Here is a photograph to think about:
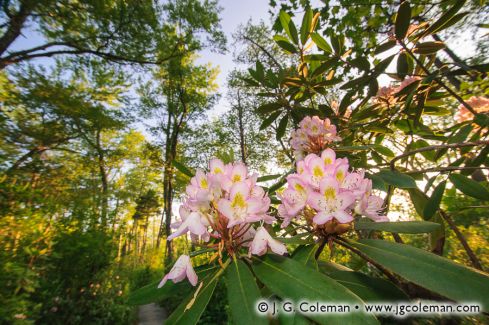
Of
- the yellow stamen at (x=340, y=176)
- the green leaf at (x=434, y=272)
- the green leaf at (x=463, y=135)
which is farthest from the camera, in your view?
the green leaf at (x=463, y=135)

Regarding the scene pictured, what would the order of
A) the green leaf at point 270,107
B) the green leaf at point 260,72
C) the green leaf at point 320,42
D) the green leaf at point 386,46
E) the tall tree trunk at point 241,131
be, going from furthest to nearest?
the tall tree trunk at point 241,131 → the green leaf at point 270,107 → the green leaf at point 260,72 → the green leaf at point 320,42 → the green leaf at point 386,46

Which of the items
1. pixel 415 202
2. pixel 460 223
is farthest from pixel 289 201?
pixel 460 223

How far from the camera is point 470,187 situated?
1117mm

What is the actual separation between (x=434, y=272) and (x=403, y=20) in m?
1.41

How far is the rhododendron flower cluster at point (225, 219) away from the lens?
27.6 inches

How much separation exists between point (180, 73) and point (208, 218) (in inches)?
540

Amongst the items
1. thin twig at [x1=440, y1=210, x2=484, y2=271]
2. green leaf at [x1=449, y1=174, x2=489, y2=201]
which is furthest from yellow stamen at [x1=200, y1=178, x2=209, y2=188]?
thin twig at [x1=440, y1=210, x2=484, y2=271]

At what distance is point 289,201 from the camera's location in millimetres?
796

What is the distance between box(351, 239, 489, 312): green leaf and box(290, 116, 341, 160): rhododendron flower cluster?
111 cm

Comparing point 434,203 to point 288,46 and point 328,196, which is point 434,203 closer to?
point 328,196

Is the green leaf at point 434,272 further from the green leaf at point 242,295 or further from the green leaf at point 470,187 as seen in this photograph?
the green leaf at point 470,187

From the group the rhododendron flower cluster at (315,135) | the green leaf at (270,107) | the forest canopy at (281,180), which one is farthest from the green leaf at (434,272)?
the green leaf at (270,107)

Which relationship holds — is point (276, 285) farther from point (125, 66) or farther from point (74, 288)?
point (125, 66)

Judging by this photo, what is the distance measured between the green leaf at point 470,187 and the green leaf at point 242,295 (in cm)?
113
